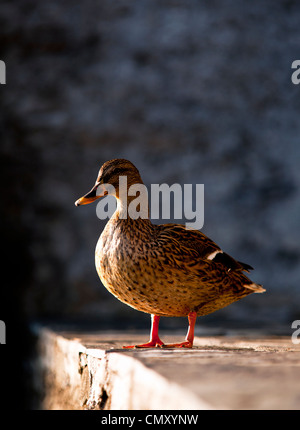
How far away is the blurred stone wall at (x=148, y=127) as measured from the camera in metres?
4.43

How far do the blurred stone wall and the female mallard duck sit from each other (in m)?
2.70

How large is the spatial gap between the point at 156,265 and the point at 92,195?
26 centimetres

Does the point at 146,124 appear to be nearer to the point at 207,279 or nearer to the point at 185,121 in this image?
the point at 185,121

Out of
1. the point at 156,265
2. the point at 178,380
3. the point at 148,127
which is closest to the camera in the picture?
the point at 178,380

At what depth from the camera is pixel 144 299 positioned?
5.08ft

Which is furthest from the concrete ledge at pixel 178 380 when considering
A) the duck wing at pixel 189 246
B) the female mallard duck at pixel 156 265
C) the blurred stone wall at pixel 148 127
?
the blurred stone wall at pixel 148 127

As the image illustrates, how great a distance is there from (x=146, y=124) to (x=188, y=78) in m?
0.54

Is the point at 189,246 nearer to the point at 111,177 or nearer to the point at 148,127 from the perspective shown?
the point at 111,177

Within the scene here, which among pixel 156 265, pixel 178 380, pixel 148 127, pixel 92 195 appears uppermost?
pixel 148 127

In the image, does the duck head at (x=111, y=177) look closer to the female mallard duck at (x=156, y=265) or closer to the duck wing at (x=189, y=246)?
the female mallard duck at (x=156, y=265)

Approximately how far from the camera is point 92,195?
1576 millimetres

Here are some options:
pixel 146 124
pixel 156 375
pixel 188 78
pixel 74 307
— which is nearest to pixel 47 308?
pixel 74 307

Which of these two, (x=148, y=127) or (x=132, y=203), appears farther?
(x=148, y=127)

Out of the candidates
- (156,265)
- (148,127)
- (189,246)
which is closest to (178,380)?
(156,265)
